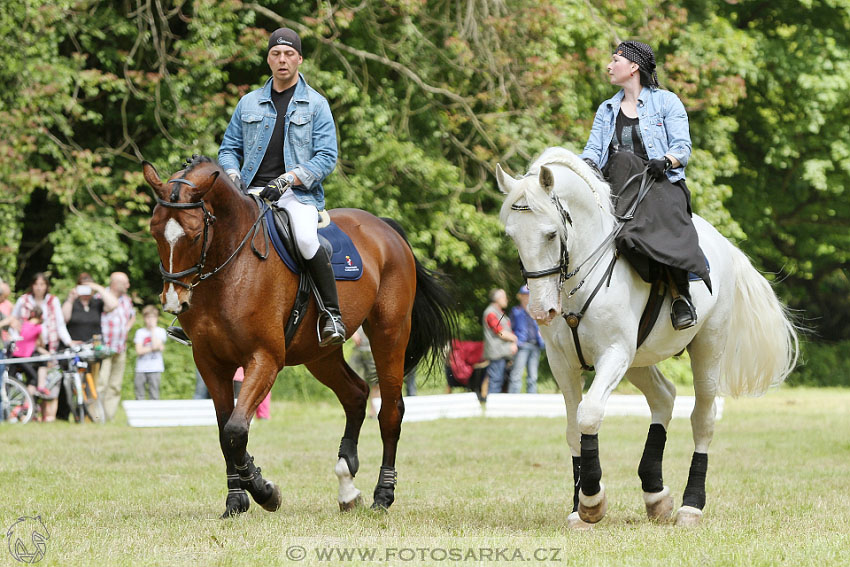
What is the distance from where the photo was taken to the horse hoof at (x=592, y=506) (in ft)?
22.9

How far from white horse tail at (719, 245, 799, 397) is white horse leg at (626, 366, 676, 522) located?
0.80 meters

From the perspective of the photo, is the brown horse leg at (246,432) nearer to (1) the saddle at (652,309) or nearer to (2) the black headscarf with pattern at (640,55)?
(1) the saddle at (652,309)

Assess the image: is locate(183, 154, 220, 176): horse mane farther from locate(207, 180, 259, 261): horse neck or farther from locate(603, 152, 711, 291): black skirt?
locate(603, 152, 711, 291): black skirt

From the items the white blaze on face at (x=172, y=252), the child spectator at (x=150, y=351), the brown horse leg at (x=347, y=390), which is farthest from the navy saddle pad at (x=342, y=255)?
the child spectator at (x=150, y=351)

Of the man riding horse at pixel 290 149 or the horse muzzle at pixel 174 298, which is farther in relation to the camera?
the man riding horse at pixel 290 149

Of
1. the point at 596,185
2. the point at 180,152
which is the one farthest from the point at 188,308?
the point at 180,152

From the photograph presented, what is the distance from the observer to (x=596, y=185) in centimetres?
736

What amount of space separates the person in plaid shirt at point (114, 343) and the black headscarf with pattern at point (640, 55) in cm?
1206

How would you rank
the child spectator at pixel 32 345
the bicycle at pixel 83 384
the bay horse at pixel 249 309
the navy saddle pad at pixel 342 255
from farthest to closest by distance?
1. the child spectator at pixel 32 345
2. the bicycle at pixel 83 384
3. the navy saddle pad at pixel 342 255
4. the bay horse at pixel 249 309

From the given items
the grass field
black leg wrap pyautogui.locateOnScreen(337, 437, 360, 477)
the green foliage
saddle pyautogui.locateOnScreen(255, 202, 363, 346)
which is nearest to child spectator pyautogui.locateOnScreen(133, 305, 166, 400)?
the grass field

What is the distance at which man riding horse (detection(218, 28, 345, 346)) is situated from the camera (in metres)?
7.86

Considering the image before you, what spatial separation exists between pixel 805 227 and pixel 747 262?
77.0ft

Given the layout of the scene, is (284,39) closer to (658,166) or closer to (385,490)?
(658,166)

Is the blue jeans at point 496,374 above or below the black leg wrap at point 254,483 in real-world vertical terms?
below
